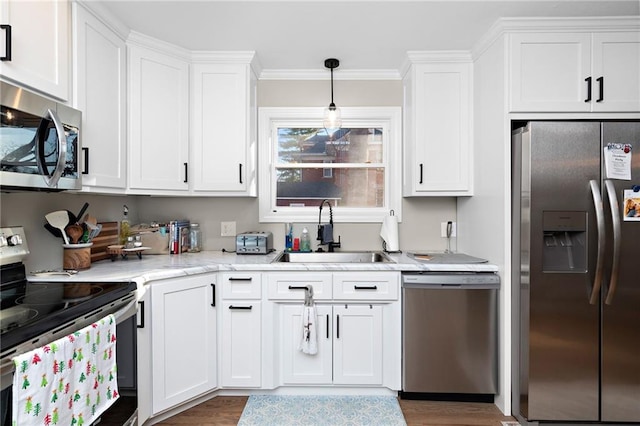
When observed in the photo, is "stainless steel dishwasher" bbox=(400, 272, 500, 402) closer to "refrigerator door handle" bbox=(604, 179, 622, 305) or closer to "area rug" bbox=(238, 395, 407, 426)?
"area rug" bbox=(238, 395, 407, 426)

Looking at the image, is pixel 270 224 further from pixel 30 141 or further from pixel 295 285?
pixel 30 141

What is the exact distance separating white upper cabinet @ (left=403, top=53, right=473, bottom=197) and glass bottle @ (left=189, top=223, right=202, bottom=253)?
179 centimetres

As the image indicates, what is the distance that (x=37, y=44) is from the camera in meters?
1.57

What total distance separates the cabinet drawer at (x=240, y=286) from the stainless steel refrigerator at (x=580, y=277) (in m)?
1.61

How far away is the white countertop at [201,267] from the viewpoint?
6.07 feet

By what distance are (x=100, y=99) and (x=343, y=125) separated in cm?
175

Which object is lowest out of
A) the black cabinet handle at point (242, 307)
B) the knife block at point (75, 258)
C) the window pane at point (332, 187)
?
the black cabinet handle at point (242, 307)

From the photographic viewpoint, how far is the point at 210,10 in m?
2.00

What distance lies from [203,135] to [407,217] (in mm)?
1760

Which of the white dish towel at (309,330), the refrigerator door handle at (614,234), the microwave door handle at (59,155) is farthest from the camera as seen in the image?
the white dish towel at (309,330)

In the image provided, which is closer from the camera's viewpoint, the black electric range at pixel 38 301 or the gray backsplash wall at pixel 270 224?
the black electric range at pixel 38 301

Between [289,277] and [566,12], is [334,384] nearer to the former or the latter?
[289,277]

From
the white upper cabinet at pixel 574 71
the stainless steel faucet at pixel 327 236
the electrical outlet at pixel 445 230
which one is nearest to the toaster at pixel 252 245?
the stainless steel faucet at pixel 327 236

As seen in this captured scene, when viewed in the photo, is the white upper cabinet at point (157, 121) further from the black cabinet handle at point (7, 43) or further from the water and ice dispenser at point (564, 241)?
the water and ice dispenser at point (564, 241)
